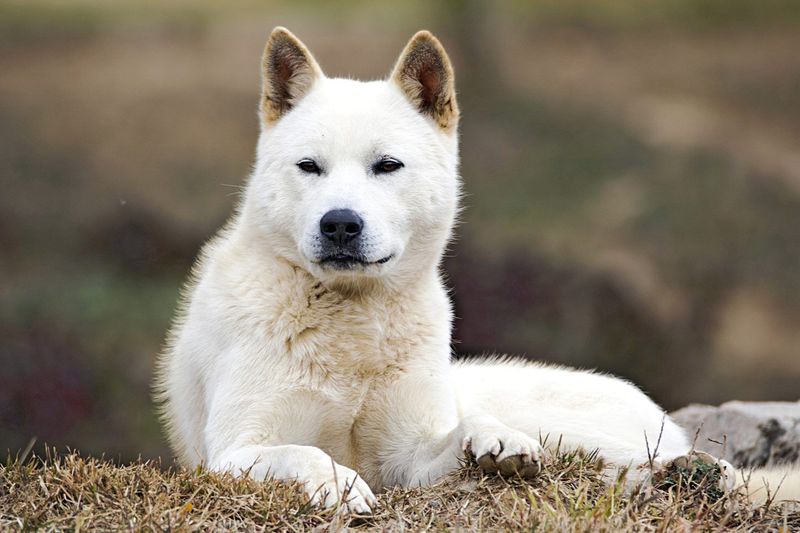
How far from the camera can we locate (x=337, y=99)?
5.19 m

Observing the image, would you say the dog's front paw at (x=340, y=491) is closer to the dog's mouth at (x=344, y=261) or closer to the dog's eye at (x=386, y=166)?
the dog's mouth at (x=344, y=261)

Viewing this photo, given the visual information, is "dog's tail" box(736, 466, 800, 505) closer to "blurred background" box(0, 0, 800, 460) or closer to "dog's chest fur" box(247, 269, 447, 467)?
"dog's chest fur" box(247, 269, 447, 467)

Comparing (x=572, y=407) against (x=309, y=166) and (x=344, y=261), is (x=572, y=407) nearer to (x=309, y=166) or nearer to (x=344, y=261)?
(x=344, y=261)

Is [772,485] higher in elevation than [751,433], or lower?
higher

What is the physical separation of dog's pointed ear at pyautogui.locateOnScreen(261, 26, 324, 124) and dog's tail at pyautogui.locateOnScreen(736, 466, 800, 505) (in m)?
2.81

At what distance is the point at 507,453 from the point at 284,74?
7.76 feet

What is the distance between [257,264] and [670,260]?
10175 mm

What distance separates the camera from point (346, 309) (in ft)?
16.4

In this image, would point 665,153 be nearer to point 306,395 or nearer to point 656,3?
point 656,3

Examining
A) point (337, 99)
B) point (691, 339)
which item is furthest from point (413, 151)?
point (691, 339)

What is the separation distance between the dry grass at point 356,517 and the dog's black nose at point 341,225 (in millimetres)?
1152

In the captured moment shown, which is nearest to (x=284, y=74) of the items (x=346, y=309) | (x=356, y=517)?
(x=346, y=309)

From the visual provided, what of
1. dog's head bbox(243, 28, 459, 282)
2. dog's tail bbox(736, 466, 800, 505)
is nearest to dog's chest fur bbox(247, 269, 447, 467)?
dog's head bbox(243, 28, 459, 282)

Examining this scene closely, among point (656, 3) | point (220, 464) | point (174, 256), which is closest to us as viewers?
point (220, 464)
